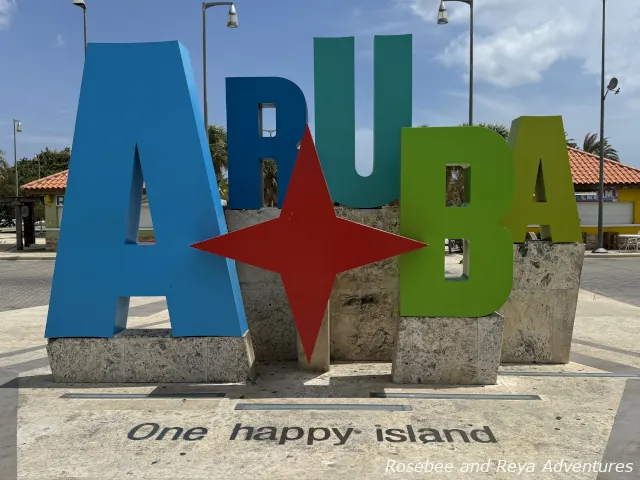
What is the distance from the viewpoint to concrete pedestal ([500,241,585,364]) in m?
7.38

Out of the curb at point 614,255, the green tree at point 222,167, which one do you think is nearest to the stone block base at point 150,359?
the green tree at point 222,167

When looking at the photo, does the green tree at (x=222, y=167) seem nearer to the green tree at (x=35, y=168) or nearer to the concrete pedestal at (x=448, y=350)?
the concrete pedestal at (x=448, y=350)

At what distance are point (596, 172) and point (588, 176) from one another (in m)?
0.74

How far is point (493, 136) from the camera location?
6.16 meters

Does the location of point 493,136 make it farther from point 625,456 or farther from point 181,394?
point 181,394

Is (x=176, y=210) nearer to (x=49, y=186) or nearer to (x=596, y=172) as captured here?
(x=49, y=186)

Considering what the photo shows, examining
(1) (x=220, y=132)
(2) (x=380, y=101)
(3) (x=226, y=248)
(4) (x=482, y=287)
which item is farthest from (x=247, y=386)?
(1) (x=220, y=132)

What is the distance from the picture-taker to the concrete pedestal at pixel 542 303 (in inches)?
290

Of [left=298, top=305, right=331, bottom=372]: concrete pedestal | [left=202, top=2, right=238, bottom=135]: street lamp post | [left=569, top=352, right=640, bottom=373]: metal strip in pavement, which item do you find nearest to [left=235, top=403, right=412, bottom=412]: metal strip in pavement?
[left=298, top=305, right=331, bottom=372]: concrete pedestal

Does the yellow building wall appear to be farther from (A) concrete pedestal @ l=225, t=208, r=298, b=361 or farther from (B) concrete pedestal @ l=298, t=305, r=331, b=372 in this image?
(B) concrete pedestal @ l=298, t=305, r=331, b=372

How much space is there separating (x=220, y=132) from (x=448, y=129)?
22.5m

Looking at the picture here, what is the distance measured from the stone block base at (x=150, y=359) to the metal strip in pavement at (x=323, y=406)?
2.83 ft

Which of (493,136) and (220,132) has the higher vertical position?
(220,132)

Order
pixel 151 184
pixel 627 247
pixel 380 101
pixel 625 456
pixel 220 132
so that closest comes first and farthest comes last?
pixel 625 456 → pixel 151 184 → pixel 380 101 → pixel 627 247 → pixel 220 132
